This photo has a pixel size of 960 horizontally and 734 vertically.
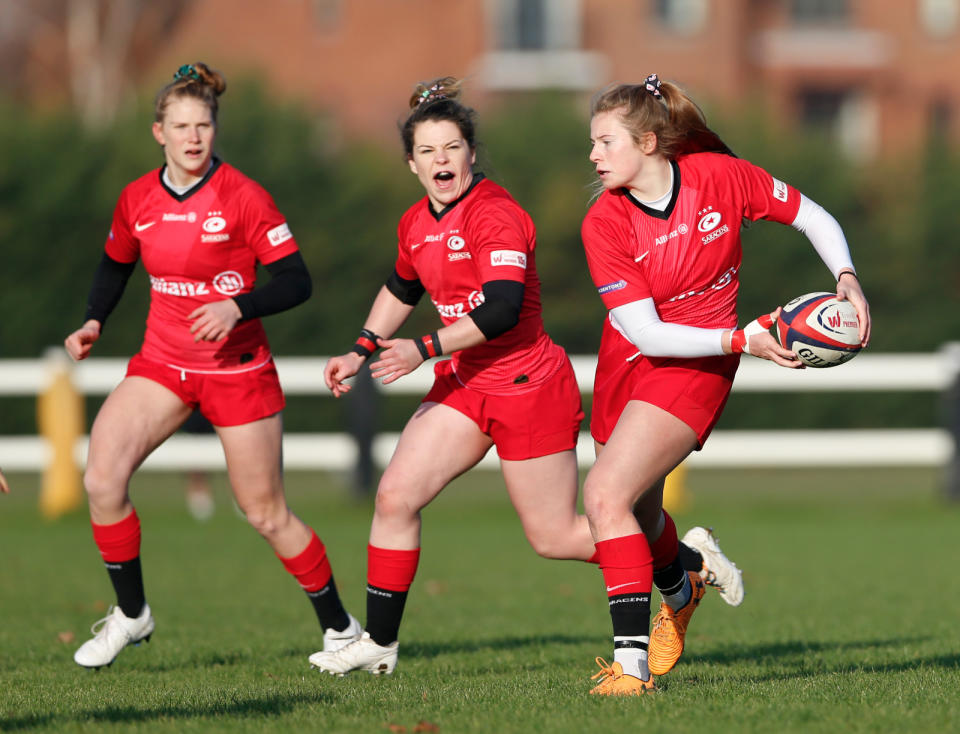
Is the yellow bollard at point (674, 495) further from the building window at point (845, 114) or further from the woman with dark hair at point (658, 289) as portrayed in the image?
the building window at point (845, 114)

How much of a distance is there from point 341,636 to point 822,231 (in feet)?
9.11

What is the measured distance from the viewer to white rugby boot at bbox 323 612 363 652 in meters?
6.45

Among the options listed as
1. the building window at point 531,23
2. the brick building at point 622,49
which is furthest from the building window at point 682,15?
the building window at point 531,23

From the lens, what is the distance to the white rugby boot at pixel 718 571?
21.1ft

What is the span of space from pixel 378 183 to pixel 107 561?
46.0 feet

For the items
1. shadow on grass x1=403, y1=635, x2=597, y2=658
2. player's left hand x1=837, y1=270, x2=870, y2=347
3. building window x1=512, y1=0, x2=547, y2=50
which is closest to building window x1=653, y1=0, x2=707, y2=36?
building window x1=512, y1=0, x2=547, y2=50

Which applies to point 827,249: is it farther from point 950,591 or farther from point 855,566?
point 855,566

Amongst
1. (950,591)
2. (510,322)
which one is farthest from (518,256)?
(950,591)

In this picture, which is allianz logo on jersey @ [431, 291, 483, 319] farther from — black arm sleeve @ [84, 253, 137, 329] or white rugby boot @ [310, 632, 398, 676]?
black arm sleeve @ [84, 253, 137, 329]

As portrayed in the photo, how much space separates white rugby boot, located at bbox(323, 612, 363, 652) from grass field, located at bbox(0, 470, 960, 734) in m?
0.18

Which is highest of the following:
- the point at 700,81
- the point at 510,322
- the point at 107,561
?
the point at 510,322

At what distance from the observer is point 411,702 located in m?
5.20

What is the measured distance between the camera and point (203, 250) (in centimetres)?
627

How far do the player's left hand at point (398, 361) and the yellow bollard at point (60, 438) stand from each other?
9.29m
